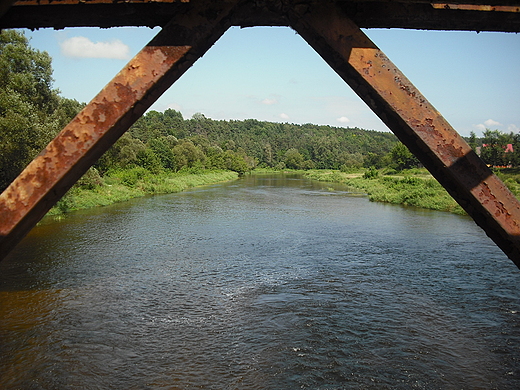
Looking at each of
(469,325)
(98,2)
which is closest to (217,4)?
(98,2)

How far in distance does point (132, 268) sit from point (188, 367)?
221 inches

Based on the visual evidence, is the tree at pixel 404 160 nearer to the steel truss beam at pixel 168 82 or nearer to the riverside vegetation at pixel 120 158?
the riverside vegetation at pixel 120 158

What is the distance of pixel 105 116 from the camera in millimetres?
2209

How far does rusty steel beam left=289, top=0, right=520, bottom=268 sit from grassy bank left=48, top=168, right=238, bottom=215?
1955 cm

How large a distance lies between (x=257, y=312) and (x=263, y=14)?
237 inches

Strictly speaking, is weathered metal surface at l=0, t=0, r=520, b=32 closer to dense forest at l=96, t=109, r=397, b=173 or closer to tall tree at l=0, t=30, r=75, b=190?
tall tree at l=0, t=30, r=75, b=190

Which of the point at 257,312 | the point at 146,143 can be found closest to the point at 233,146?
the point at 146,143

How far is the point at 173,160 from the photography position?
51.9 metres

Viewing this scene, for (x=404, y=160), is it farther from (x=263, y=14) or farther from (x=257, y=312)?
(x=263, y=14)

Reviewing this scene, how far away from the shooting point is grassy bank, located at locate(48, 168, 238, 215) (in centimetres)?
2153

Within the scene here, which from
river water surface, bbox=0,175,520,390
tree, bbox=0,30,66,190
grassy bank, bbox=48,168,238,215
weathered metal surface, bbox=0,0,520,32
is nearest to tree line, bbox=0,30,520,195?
tree, bbox=0,30,66,190

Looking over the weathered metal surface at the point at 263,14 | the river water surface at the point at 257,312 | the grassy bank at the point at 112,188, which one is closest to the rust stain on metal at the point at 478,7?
the weathered metal surface at the point at 263,14

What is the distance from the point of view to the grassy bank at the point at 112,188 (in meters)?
21.5

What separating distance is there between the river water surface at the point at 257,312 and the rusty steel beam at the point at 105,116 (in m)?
3.60
